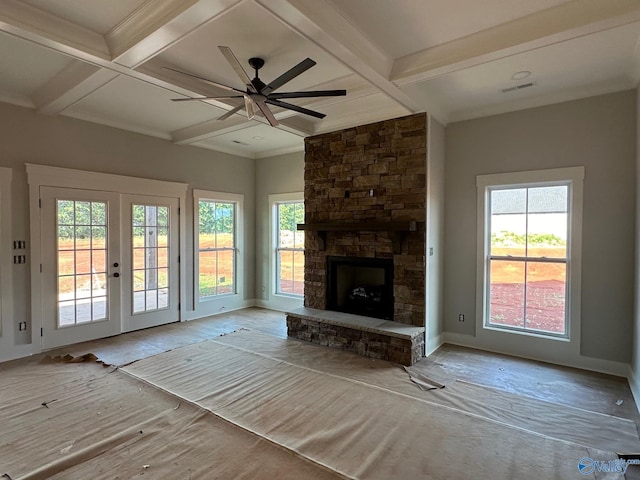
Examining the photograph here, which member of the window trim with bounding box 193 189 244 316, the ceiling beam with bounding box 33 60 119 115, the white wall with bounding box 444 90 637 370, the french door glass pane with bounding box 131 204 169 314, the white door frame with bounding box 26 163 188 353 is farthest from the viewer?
the window trim with bounding box 193 189 244 316

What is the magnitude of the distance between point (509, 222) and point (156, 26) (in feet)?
13.9

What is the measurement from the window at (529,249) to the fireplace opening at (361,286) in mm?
1216

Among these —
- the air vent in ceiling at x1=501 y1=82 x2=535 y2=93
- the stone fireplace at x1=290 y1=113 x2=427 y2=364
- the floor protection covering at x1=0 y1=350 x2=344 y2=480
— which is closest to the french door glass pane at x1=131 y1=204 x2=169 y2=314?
the floor protection covering at x1=0 y1=350 x2=344 y2=480

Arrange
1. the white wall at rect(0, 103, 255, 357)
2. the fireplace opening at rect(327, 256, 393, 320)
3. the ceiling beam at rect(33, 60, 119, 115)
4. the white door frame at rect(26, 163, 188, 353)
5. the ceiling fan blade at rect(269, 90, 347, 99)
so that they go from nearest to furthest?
the ceiling fan blade at rect(269, 90, 347, 99) → the ceiling beam at rect(33, 60, 119, 115) → the white wall at rect(0, 103, 255, 357) → the white door frame at rect(26, 163, 188, 353) → the fireplace opening at rect(327, 256, 393, 320)

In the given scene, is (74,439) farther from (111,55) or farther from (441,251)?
(441,251)

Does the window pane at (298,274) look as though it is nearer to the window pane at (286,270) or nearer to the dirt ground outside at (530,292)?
the window pane at (286,270)

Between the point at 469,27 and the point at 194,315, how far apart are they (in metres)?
5.50

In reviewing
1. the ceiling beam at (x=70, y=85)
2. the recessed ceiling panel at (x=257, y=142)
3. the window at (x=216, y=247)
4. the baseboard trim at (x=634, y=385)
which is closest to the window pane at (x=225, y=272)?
the window at (x=216, y=247)

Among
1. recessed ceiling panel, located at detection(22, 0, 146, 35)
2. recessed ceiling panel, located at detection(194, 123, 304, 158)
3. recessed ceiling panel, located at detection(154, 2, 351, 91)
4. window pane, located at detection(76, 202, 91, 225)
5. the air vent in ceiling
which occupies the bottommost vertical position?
window pane, located at detection(76, 202, 91, 225)

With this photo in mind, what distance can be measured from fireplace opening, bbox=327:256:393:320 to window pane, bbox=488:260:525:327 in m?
1.31

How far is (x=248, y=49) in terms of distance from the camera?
3.00 meters

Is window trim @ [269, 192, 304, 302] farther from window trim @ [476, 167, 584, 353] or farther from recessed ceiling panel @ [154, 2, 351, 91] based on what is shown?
window trim @ [476, 167, 584, 353]

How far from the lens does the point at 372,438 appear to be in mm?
2520

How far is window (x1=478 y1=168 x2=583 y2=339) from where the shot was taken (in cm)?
397
